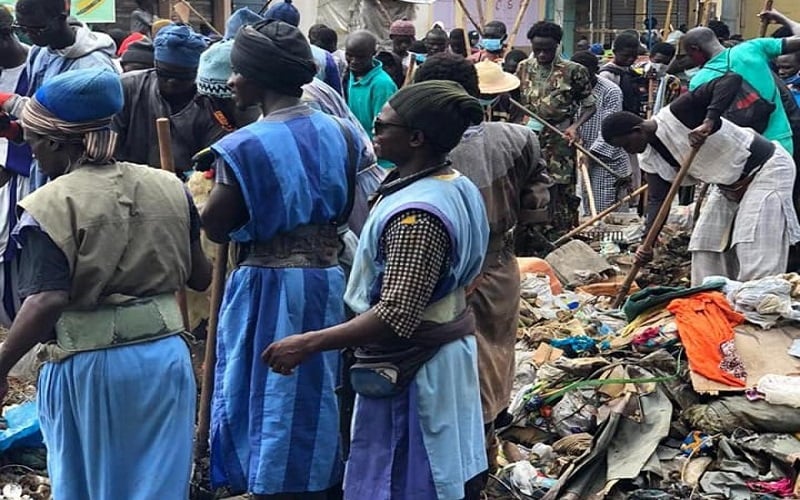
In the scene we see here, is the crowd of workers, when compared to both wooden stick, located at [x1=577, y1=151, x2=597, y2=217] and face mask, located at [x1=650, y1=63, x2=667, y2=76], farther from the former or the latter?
face mask, located at [x1=650, y1=63, x2=667, y2=76]

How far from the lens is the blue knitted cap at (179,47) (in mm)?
5113

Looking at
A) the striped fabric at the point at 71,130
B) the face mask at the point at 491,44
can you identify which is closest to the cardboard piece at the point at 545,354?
the striped fabric at the point at 71,130

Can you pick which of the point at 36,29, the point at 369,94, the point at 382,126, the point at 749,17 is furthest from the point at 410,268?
the point at 749,17

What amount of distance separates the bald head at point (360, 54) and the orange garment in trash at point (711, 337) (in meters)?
3.55

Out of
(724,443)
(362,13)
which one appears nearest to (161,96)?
(724,443)

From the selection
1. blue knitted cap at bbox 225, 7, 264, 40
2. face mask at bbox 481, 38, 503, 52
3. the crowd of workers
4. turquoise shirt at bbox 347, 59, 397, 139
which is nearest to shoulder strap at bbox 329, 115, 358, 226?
the crowd of workers

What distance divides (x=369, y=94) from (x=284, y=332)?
4.66 metres

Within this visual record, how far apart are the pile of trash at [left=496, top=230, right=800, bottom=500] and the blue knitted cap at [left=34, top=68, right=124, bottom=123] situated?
2443 millimetres

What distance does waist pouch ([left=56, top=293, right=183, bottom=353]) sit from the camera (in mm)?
3281

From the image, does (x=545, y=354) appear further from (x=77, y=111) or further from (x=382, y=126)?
(x=77, y=111)

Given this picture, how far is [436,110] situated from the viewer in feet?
10.5

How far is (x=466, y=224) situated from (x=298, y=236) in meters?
0.76

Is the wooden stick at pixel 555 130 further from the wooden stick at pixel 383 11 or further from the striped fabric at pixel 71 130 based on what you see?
the wooden stick at pixel 383 11

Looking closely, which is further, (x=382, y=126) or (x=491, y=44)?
(x=491, y=44)
